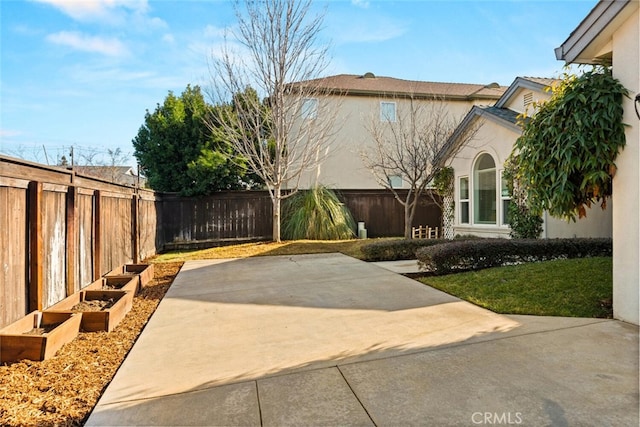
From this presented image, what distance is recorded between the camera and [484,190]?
11.6 metres

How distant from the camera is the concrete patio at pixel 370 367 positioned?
2.40 metres

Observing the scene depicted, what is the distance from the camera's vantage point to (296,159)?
13117 mm

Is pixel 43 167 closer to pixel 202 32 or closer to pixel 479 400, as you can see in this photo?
pixel 479 400

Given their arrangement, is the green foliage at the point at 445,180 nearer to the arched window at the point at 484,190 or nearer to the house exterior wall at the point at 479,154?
the house exterior wall at the point at 479,154

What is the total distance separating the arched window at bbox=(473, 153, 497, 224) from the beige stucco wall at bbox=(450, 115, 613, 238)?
16 centimetres

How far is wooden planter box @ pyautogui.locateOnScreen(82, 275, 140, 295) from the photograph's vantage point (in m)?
5.67

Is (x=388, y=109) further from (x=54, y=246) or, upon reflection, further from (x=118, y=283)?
(x=54, y=246)

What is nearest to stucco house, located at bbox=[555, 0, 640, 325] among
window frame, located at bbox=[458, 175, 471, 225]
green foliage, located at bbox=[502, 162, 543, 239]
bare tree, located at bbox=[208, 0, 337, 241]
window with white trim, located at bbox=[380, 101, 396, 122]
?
green foliage, located at bbox=[502, 162, 543, 239]

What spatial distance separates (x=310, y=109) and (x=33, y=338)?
1194 cm

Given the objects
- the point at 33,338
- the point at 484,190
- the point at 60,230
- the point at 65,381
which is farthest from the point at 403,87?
the point at 65,381

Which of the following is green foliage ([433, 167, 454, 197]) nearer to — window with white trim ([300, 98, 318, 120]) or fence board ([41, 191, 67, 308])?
window with white trim ([300, 98, 318, 120])

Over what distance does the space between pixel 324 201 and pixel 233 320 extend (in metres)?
9.25

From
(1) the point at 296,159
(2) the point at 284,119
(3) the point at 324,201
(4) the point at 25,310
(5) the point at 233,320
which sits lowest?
(5) the point at 233,320

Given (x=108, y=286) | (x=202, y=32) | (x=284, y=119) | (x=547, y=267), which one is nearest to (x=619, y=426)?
(x=547, y=267)
